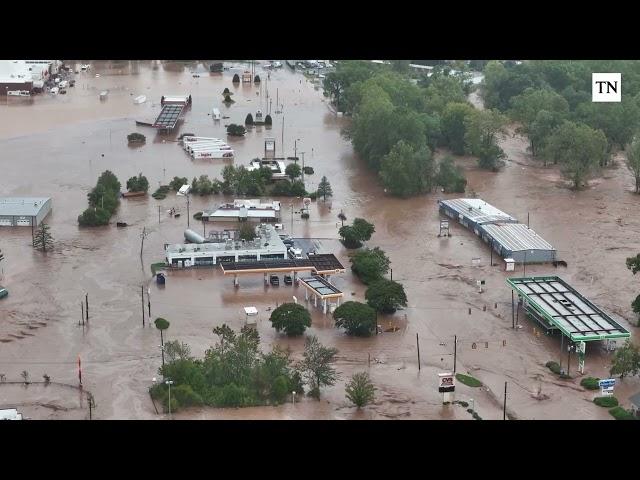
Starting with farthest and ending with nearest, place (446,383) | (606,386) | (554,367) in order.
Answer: (554,367) → (606,386) → (446,383)

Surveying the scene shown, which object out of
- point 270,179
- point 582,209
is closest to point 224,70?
point 270,179

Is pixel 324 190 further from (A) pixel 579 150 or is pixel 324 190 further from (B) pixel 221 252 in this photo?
(A) pixel 579 150

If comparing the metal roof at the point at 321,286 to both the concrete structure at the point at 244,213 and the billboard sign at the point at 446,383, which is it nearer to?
the billboard sign at the point at 446,383

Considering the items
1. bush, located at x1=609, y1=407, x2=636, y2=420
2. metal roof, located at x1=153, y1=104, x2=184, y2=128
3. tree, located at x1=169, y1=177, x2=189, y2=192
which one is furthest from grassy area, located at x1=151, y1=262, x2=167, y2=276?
metal roof, located at x1=153, y1=104, x2=184, y2=128

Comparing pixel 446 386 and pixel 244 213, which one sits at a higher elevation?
pixel 244 213

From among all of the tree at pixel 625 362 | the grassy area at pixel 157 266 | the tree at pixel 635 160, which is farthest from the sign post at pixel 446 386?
the tree at pixel 635 160

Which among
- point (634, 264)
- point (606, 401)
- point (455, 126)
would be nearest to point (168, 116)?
point (455, 126)

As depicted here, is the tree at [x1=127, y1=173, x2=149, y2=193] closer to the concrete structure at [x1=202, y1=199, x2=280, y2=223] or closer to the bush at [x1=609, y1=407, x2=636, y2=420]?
the concrete structure at [x1=202, y1=199, x2=280, y2=223]
